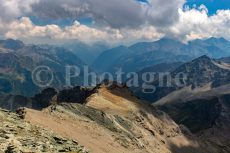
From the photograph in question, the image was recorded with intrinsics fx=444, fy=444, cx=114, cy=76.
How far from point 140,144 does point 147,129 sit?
35086 millimetres

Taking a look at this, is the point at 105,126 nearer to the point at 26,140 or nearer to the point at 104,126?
the point at 104,126

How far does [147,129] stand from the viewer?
17775cm

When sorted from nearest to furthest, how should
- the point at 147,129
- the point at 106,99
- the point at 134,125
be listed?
1. the point at 134,125
2. the point at 147,129
3. the point at 106,99

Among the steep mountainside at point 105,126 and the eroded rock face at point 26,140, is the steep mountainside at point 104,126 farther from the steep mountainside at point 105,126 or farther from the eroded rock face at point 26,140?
the eroded rock face at point 26,140

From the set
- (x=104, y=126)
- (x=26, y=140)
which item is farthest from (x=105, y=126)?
→ (x=26, y=140)

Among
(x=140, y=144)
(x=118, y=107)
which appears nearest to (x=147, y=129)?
(x=118, y=107)

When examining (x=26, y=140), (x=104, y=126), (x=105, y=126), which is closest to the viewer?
(x=26, y=140)

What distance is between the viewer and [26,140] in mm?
60781

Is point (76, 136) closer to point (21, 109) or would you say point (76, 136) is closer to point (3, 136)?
point (21, 109)

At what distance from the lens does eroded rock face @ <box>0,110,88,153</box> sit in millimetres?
56947

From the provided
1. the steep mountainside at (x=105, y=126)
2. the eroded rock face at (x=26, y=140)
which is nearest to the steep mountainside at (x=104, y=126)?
the steep mountainside at (x=105, y=126)

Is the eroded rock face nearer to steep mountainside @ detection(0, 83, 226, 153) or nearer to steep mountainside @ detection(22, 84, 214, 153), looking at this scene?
steep mountainside @ detection(0, 83, 226, 153)

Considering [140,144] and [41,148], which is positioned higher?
[41,148]

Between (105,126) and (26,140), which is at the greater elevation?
(26,140)
